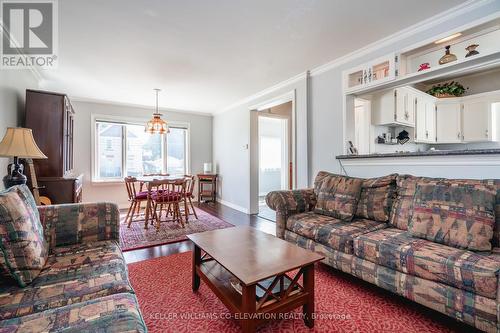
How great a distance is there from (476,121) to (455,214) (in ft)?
10.8

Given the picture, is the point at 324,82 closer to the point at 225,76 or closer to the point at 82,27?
the point at 225,76

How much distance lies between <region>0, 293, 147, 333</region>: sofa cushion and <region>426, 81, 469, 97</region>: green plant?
5.30m

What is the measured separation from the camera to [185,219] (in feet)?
13.5

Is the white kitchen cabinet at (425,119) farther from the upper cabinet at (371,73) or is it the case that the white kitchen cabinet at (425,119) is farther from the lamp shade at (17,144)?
the lamp shade at (17,144)

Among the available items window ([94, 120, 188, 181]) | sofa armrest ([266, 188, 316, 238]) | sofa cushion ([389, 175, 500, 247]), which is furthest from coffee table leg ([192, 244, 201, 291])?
window ([94, 120, 188, 181])

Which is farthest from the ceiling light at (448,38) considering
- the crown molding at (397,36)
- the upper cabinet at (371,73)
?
the upper cabinet at (371,73)

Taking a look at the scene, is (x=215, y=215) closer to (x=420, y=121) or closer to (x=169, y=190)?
(x=169, y=190)

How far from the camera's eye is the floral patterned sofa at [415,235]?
1.37m

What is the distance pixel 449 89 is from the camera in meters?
4.04

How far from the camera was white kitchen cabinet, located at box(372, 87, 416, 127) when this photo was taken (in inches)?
132

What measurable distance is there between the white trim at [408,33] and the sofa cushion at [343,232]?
6.21ft

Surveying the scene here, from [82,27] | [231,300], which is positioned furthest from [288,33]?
[231,300]

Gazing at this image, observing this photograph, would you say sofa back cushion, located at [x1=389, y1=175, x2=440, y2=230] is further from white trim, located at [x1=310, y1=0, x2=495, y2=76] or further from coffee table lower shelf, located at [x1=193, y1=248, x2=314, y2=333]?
white trim, located at [x1=310, y1=0, x2=495, y2=76]

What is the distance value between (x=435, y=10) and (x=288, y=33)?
1.31 m
